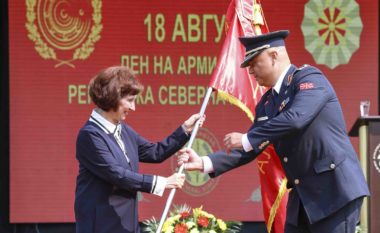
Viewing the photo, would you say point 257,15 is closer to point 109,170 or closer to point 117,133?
point 117,133

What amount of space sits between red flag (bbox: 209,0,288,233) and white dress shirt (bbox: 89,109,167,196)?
88cm

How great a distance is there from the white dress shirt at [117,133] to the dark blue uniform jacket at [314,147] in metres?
0.48

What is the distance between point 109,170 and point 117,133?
24 centimetres

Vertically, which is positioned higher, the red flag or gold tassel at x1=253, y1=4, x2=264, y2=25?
gold tassel at x1=253, y1=4, x2=264, y2=25

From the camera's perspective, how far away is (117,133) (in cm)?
227

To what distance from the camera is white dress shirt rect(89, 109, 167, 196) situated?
220 cm

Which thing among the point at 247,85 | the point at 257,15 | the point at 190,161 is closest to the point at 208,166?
the point at 190,161

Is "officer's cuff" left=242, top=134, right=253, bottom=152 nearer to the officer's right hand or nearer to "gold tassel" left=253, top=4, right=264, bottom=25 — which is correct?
the officer's right hand

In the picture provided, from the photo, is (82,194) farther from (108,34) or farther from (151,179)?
(108,34)

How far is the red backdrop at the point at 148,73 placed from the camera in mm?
4531

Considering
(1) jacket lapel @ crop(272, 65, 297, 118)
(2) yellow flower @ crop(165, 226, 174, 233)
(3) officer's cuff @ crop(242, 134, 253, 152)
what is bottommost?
(2) yellow flower @ crop(165, 226, 174, 233)

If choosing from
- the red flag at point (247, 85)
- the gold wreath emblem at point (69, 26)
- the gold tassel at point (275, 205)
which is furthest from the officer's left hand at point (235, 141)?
the gold wreath emblem at point (69, 26)

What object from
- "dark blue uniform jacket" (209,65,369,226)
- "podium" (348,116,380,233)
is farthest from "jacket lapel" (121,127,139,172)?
"podium" (348,116,380,233)
